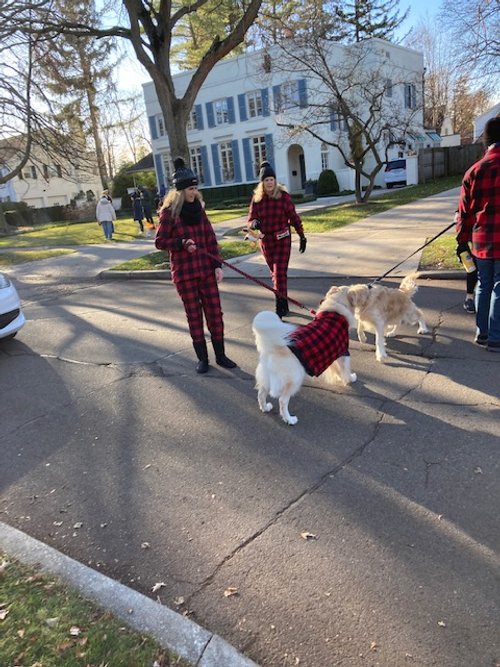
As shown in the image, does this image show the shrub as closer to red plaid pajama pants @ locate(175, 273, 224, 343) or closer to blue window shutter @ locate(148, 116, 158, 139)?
blue window shutter @ locate(148, 116, 158, 139)

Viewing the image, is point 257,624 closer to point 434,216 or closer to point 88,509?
point 88,509

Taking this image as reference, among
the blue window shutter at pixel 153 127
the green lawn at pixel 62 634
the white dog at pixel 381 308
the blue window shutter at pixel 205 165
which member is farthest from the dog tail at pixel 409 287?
the blue window shutter at pixel 153 127

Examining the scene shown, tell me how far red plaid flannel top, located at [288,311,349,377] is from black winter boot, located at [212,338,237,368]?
5.32ft

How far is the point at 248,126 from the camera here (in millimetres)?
35031

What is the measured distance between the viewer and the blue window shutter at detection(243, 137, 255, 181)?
35625 mm

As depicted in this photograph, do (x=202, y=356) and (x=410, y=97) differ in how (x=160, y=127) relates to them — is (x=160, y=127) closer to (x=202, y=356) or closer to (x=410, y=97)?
(x=410, y=97)

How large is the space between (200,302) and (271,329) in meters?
1.82

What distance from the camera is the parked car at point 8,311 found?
275 inches

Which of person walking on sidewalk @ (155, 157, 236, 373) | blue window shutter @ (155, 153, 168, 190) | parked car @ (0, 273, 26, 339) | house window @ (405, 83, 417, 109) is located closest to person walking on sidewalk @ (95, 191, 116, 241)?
parked car @ (0, 273, 26, 339)

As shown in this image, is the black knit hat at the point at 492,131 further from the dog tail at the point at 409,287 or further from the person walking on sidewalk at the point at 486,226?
the dog tail at the point at 409,287

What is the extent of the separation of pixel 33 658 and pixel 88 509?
1.26 meters

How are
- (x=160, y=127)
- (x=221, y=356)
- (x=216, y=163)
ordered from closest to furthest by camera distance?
1. (x=221, y=356)
2. (x=216, y=163)
3. (x=160, y=127)

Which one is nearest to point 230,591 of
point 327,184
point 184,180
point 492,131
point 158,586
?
point 158,586

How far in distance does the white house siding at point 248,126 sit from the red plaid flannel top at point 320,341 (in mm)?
29215
